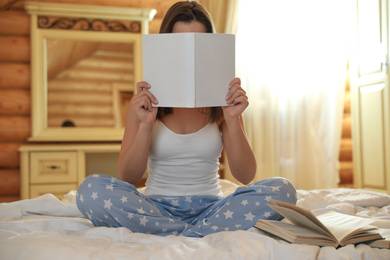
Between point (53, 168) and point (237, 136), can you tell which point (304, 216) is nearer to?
point (237, 136)

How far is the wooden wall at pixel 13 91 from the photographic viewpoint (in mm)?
3115

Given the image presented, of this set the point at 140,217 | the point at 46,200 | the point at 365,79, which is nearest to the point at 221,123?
the point at 140,217

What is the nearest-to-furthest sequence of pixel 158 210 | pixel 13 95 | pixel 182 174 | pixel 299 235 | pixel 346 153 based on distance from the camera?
1. pixel 299 235
2. pixel 158 210
3. pixel 182 174
4. pixel 13 95
5. pixel 346 153

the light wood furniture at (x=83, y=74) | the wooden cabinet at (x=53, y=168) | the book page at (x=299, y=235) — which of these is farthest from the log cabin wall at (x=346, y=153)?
the book page at (x=299, y=235)

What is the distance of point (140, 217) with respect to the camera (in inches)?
45.1

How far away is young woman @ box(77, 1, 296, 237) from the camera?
1.16 meters

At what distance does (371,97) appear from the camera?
2.93 metres

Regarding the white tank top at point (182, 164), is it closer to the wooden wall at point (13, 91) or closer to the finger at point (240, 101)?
the finger at point (240, 101)

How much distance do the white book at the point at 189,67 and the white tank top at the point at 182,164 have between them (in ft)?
0.47

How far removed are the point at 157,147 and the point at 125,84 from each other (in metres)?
1.97

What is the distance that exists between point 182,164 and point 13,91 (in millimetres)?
2201

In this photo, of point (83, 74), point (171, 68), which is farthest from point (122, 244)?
point (83, 74)

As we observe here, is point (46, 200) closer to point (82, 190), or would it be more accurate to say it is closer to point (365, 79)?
point (82, 190)

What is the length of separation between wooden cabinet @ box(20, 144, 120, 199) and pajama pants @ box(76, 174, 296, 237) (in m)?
1.75
